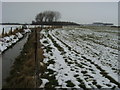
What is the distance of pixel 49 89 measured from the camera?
22.3 ft

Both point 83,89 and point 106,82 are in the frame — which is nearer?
point 83,89

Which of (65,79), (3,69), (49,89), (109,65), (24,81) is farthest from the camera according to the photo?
(109,65)

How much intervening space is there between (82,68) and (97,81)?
2062 mm

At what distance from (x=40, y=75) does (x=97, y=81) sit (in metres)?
2.30

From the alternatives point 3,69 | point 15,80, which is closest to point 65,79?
point 15,80

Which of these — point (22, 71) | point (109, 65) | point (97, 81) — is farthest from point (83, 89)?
point (109, 65)

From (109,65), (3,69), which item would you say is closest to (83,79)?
(109,65)

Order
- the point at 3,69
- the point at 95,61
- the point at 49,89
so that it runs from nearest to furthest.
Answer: the point at 49,89, the point at 3,69, the point at 95,61

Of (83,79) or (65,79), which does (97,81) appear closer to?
(83,79)

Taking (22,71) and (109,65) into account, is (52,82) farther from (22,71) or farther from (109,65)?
(109,65)

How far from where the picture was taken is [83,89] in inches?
271

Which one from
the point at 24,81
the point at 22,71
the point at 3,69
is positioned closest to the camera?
the point at 24,81

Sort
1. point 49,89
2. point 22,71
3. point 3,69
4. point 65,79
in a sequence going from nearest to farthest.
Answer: point 49,89 → point 65,79 → point 22,71 → point 3,69

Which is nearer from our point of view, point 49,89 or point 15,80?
point 49,89
